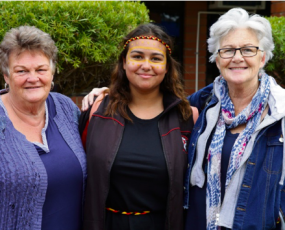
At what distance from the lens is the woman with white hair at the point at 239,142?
8.03 ft

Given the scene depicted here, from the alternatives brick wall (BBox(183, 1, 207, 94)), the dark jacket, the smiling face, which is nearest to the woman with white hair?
the dark jacket

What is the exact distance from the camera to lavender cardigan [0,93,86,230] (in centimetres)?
236

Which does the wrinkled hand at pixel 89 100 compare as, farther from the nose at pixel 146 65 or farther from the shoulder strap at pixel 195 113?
the shoulder strap at pixel 195 113

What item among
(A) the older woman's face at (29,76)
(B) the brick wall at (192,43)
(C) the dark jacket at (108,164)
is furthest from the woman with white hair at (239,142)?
(B) the brick wall at (192,43)

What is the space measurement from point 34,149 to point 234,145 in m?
1.35

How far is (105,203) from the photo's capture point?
2695mm

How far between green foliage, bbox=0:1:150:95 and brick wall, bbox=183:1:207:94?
142 inches

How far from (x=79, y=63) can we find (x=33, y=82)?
3.25 feet

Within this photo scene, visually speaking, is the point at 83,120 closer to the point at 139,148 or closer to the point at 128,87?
the point at 128,87

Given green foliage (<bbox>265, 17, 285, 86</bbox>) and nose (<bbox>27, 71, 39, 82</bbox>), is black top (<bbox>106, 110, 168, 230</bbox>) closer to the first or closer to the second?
nose (<bbox>27, 71, 39, 82</bbox>)

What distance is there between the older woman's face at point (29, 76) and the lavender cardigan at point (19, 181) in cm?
20

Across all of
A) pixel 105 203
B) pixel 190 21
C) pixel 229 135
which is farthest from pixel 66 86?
pixel 190 21

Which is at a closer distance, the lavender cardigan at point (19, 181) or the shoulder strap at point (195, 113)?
the lavender cardigan at point (19, 181)

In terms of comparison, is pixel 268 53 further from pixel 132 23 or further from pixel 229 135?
pixel 132 23
